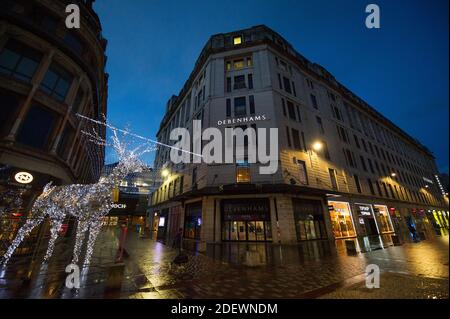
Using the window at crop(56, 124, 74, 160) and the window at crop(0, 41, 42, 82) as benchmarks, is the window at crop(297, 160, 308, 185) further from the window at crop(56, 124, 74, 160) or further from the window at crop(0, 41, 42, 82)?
the window at crop(0, 41, 42, 82)

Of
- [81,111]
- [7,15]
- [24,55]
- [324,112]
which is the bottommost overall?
[81,111]

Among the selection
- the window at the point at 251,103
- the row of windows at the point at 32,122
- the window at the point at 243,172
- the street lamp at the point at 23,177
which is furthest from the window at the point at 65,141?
the window at the point at 251,103

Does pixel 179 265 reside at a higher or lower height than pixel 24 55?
lower

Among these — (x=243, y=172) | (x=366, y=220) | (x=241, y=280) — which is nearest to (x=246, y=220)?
(x=243, y=172)

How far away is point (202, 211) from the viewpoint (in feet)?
57.3

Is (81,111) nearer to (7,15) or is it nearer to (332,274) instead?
(7,15)

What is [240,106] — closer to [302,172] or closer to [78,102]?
[302,172]

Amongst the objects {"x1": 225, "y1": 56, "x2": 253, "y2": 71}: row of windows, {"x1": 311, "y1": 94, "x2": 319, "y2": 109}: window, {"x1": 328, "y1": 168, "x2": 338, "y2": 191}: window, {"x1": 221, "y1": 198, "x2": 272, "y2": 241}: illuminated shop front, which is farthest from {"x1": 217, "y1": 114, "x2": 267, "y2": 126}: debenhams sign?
{"x1": 328, "y1": 168, "x2": 338, "y2": 191}: window

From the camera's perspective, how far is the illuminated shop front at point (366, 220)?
21.9m

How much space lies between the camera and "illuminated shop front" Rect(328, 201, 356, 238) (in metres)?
19.5

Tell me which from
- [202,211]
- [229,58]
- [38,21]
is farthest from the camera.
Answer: [229,58]

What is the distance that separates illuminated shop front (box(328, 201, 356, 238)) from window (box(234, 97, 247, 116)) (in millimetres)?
13467
